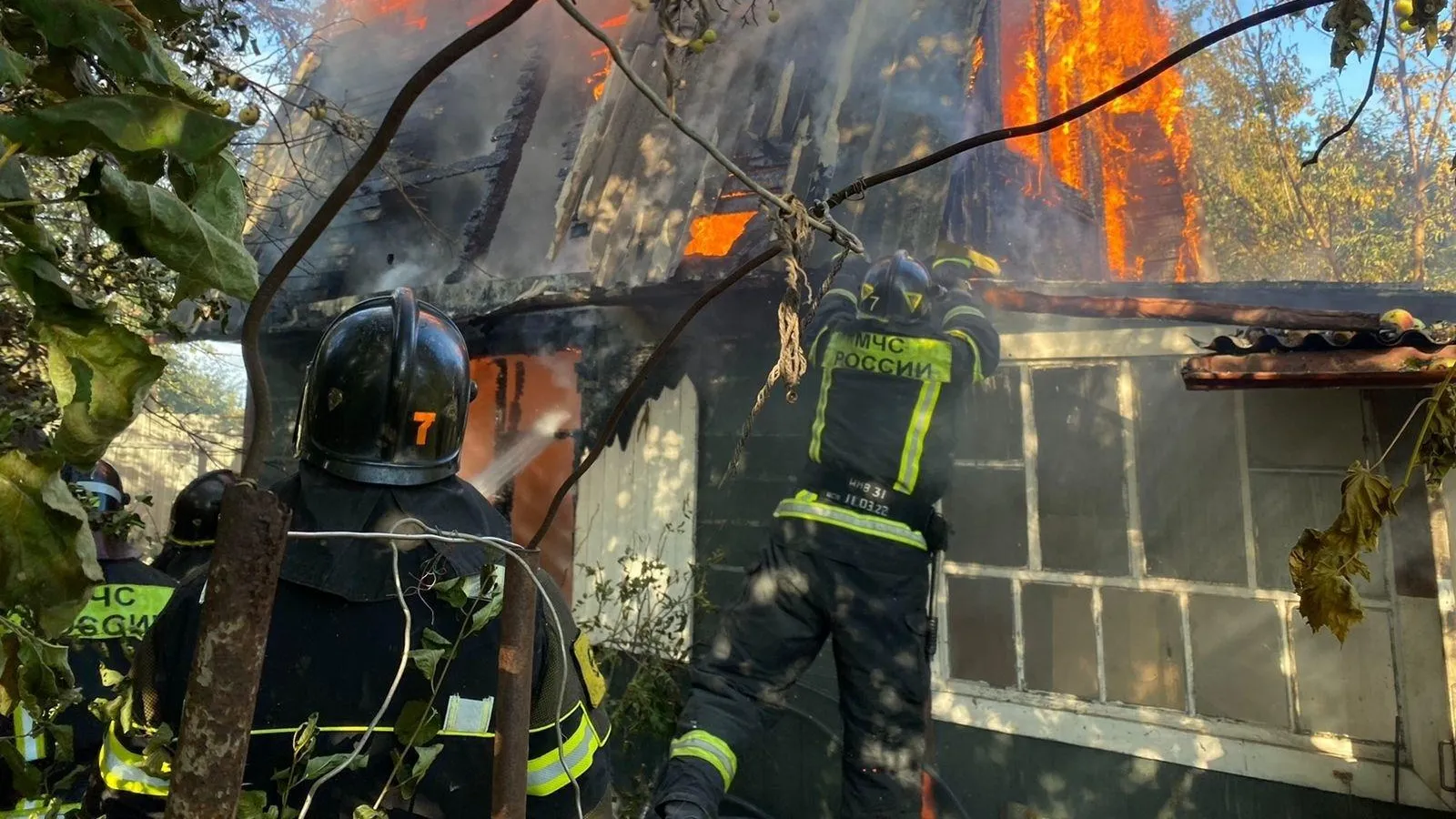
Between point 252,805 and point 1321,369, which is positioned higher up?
point 1321,369

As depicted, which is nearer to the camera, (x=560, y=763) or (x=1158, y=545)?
(x=560, y=763)

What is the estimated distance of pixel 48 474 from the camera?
2.24 feet

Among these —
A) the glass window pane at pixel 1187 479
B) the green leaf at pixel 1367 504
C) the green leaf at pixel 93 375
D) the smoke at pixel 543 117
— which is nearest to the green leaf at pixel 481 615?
the green leaf at pixel 93 375

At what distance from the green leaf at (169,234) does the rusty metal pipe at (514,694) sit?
2.39ft

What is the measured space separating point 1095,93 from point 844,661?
30.7 feet

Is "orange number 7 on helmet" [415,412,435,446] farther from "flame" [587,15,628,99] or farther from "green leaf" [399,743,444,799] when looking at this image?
"flame" [587,15,628,99]

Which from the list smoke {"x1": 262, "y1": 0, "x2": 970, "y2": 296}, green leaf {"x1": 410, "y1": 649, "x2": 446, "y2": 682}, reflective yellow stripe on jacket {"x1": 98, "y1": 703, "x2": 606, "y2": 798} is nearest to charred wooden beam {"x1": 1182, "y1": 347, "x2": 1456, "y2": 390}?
smoke {"x1": 262, "y1": 0, "x2": 970, "y2": 296}

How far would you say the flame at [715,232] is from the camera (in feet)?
17.0

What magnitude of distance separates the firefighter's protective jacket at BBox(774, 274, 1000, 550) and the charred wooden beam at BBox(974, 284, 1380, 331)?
236 millimetres

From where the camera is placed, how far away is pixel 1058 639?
464 centimetres

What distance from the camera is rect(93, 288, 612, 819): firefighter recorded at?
1.58m

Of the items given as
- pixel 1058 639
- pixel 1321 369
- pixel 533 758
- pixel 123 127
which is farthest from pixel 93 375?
pixel 1058 639

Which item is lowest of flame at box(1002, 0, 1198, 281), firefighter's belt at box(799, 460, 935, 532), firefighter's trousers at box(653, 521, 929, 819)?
firefighter's trousers at box(653, 521, 929, 819)

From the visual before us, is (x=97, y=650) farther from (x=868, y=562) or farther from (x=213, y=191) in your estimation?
(x=868, y=562)
